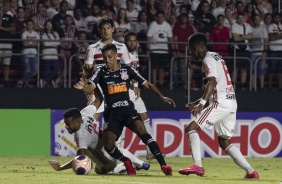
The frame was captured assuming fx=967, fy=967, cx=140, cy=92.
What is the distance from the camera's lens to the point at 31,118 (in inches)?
816

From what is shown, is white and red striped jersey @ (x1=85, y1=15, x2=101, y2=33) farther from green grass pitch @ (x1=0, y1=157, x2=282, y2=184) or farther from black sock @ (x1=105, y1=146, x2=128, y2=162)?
black sock @ (x1=105, y1=146, x2=128, y2=162)

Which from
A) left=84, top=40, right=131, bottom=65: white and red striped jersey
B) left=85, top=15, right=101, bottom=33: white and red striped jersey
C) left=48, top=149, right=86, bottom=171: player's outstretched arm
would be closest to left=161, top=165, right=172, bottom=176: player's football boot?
left=48, top=149, right=86, bottom=171: player's outstretched arm

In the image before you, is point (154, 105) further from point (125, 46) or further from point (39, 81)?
point (125, 46)

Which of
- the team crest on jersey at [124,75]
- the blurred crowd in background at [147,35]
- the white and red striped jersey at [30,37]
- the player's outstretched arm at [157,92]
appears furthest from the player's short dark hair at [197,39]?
the white and red striped jersey at [30,37]

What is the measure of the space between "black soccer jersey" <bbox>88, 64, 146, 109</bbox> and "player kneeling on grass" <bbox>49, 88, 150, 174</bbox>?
39 centimetres

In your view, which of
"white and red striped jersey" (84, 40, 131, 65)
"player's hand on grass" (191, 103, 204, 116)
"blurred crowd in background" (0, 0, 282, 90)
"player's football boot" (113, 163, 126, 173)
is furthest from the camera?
"blurred crowd in background" (0, 0, 282, 90)

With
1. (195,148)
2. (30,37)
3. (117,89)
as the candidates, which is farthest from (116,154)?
(30,37)

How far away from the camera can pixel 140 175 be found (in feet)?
46.1

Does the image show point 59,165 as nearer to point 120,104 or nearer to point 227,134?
point 120,104

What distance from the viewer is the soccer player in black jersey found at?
13.9m

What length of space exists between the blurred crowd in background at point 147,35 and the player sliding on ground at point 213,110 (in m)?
7.48

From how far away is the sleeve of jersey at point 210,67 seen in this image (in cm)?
1360

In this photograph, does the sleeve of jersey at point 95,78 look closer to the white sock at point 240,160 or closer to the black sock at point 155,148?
the black sock at point 155,148

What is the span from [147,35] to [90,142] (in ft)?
27.7
